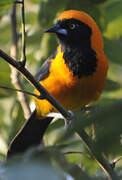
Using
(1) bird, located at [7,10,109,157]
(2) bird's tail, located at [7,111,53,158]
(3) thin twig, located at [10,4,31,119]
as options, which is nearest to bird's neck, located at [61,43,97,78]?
(1) bird, located at [7,10,109,157]

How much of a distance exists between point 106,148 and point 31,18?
300 centimetres

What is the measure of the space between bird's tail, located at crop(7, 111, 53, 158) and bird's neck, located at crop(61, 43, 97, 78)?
2.58 feet

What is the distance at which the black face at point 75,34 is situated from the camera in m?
3.13

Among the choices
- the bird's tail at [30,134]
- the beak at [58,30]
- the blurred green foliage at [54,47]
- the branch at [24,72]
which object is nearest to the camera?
the branch at [24,72]

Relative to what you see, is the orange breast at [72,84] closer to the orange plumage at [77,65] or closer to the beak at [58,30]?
the orange plumage at [77,65]

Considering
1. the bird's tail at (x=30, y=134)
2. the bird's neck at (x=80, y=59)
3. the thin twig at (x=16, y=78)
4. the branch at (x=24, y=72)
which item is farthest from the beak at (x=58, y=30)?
the branch at (x=24, y=72)

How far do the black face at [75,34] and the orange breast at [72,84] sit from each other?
143mm

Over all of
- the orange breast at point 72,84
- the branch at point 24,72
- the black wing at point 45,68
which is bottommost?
the orange breast at point 72,84

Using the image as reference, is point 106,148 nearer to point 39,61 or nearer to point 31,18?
point 39,61

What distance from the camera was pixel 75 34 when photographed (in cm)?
320

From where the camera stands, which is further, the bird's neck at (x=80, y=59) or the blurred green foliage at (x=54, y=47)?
the bird's neck at (x=80, y=59)

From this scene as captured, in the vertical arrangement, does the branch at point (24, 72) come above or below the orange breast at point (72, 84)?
above

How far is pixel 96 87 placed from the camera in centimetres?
307

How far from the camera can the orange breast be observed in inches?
118
